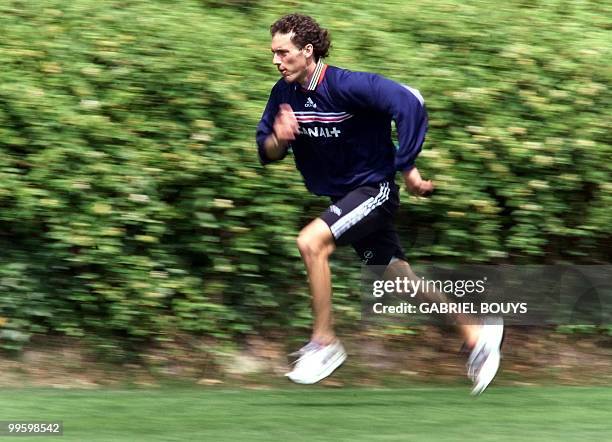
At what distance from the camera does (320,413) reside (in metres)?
5.46

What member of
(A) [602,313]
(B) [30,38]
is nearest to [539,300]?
(A) [602,313]

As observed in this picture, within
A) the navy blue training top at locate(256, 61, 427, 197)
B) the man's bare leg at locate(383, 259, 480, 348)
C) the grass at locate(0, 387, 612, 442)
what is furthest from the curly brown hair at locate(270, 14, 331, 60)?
the grass at locate(0, 387, 612, 442)

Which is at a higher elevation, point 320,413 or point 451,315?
point 451,315

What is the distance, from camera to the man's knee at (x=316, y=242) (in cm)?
541

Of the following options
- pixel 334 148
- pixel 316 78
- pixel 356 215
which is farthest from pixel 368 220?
pixel 316 78

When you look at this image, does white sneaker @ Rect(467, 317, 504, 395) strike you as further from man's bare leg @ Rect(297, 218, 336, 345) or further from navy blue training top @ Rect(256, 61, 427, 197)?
navy blue training top @ Rect(256, 61, 427, 197)

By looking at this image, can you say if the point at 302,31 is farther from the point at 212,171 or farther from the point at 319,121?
the point at 212,171

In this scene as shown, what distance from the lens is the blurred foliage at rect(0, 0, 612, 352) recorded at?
19.8 ft

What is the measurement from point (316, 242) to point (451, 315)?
0.97 meters

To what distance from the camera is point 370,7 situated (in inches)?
303

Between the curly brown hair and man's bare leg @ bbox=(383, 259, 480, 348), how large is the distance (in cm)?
125
